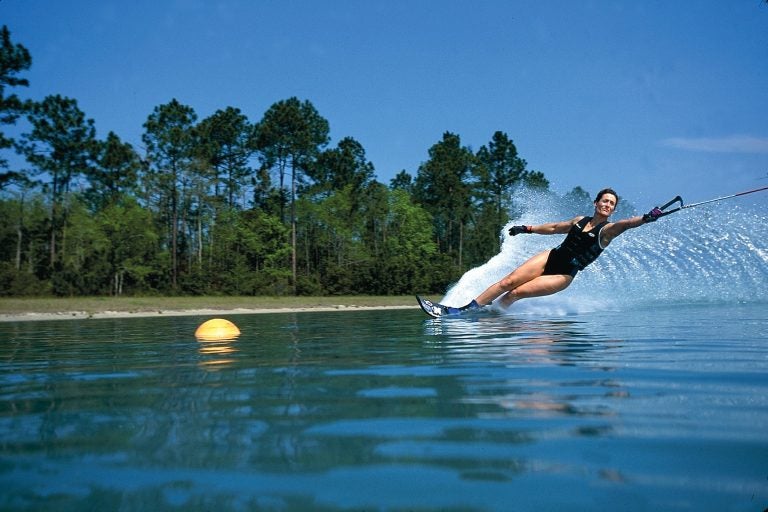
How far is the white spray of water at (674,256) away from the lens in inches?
734

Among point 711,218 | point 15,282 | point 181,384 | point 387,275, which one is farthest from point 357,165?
point 181,384

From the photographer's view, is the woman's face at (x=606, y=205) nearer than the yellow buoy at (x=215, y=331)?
No

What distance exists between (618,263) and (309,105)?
40.6m

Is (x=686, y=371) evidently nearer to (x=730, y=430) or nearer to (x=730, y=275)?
(x=730, y=430)

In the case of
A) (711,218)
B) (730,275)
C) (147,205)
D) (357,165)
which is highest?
(357,165)

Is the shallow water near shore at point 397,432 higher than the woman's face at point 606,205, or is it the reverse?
the woman's face at point 606,205

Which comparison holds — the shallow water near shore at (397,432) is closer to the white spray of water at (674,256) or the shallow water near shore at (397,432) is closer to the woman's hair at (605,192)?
the woman's hair at (605,192)

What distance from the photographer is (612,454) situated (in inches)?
117

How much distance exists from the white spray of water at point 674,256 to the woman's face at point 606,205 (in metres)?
6.21

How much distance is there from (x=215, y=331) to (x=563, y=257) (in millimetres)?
5945

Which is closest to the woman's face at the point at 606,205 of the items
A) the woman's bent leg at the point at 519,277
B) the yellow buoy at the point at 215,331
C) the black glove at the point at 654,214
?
the woman's bent leg at the point at 519,277

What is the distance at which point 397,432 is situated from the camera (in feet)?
11.4

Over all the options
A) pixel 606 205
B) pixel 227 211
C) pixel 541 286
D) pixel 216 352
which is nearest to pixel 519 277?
pixel 541 286

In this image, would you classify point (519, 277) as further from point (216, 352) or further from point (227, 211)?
point (227, 211)
